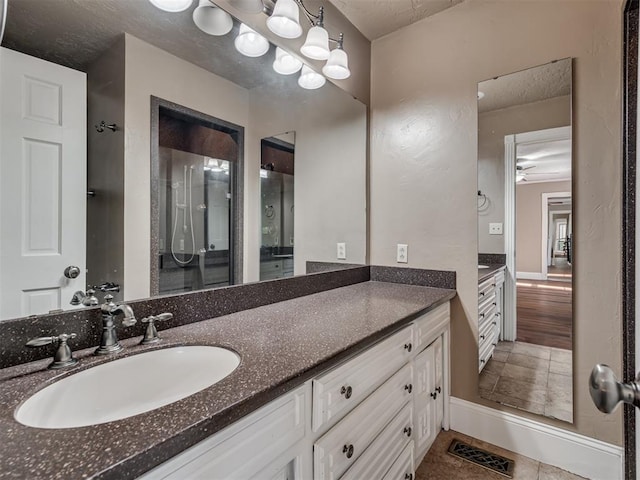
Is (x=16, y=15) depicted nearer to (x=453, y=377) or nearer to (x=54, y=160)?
(x=54, y=160)

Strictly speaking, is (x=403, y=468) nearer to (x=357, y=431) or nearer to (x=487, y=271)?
(x=357, y=431)

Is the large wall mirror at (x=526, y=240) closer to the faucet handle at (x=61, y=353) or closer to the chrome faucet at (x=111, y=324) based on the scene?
the chrome faucet at (x=111, y=324)

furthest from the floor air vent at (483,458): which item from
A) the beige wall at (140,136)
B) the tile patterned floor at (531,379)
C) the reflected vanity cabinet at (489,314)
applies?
the beige wall at (140,136)

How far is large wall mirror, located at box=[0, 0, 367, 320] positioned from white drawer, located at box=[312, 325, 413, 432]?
0.66 m

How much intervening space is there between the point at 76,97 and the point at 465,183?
1826 mm

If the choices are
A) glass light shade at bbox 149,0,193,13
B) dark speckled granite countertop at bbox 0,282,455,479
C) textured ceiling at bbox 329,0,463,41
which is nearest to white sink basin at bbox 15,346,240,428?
dark speckled granite countertop at bbox 0,282,455,479

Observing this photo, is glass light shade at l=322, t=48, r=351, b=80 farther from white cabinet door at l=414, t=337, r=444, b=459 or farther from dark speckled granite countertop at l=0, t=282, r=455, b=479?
white cabinet door at l=414, t=337, r=444, b=459

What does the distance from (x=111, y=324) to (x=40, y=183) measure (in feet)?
1.43

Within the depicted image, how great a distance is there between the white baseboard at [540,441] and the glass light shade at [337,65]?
2.05 m

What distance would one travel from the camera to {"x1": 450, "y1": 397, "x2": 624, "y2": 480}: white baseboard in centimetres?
143

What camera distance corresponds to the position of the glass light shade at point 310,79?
5.80 feet

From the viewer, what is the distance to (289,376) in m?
0.73

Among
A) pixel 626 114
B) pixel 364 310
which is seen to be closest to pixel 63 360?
pixel 364 310

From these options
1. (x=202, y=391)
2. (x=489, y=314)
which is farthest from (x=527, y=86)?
(x=202, y=391)
